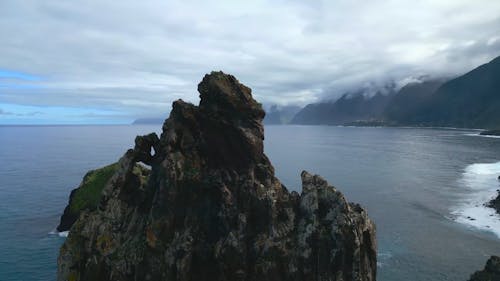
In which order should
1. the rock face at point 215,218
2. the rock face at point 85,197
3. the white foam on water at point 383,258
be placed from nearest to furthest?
the rock face at point 215,218, the white foam on water at point 383,258, the rock face at point 85,197

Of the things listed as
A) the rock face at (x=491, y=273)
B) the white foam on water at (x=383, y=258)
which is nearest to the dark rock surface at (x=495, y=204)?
the white foam on water at (x=383, y=258)

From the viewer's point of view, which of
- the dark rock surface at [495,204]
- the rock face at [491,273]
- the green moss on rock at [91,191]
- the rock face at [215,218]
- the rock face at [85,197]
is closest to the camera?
the rock face at [215,218]

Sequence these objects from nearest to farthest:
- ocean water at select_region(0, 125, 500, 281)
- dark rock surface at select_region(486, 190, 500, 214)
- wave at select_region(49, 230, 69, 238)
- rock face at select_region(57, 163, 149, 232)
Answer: ocean water at select_region(0, 125, 500, 281), wave at select_region(49, 230, 69, 238), rock face at select_region(57, 163, 149, 232), dark rock surface at select_region(486, 190, 500, 214)

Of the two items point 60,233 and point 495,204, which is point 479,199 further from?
point 60,233

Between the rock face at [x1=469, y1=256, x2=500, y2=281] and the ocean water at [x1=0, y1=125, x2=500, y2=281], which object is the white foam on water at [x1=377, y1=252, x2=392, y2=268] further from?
the rock face at [x1=469, y1=256, x2=500, y2=281]

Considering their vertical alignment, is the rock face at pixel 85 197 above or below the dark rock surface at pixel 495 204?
above

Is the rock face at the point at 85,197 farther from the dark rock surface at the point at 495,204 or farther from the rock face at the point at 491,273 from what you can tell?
the dark rock surface at the point at 495,204

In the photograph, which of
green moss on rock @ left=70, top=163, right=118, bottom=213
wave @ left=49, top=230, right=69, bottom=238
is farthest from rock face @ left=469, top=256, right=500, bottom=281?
wave @ left=49, top=230, right=69, bottom=238

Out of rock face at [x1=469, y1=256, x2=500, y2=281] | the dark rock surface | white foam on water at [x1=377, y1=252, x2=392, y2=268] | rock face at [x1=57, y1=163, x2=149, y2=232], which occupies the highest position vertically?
rock face at [x1=57, y1=163, x2=149, y2=232]
